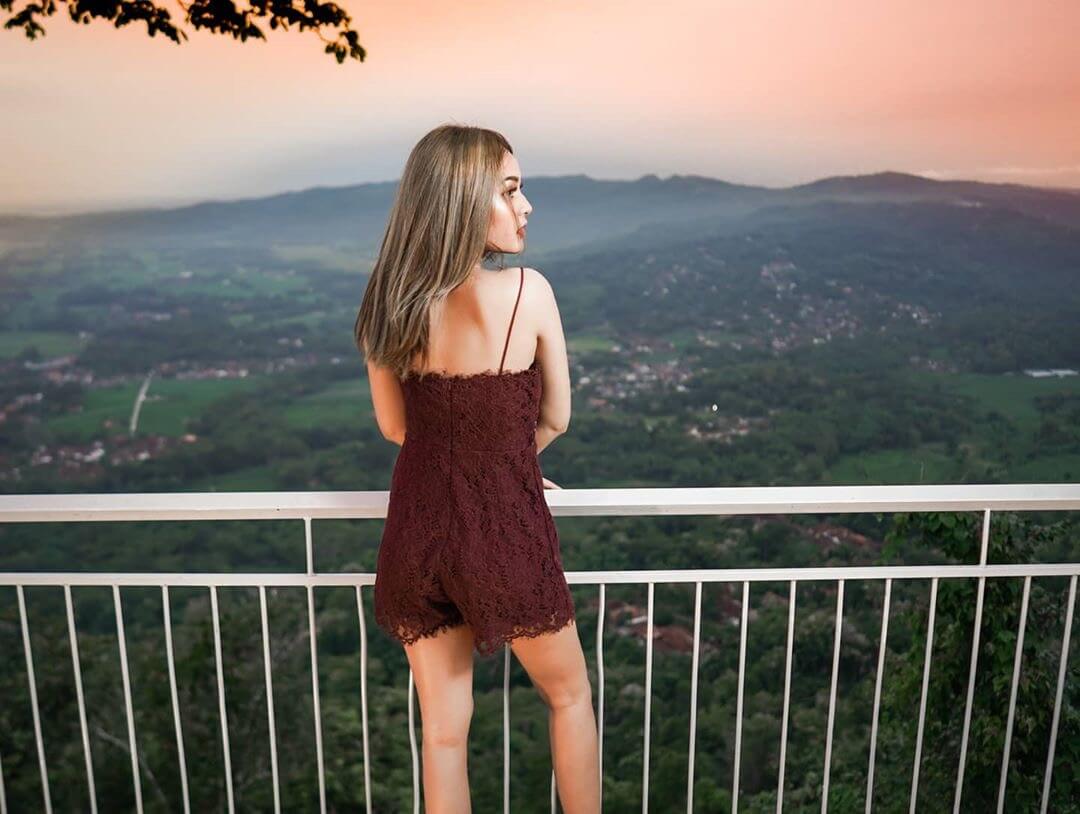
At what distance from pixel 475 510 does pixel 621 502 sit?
0.32 meters

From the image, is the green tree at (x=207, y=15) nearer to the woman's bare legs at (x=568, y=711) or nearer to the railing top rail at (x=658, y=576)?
the railing top rail at (x=658, y=576)

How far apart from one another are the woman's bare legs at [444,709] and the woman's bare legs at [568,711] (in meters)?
0.10

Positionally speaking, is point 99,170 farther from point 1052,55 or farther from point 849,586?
point 1052,55

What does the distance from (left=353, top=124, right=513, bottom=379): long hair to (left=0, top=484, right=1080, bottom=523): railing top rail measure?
426 millimetres

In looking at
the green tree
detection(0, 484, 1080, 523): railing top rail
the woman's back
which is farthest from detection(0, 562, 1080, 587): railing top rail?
the green tree

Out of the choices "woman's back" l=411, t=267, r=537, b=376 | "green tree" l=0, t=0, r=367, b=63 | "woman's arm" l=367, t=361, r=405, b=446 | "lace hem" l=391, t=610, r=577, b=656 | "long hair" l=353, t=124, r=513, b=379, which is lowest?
"lace hem" l=391, t=610, r=577, b=656

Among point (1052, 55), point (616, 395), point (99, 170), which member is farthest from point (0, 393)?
point (1052, 55)

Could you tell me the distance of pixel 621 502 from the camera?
5.42 ft

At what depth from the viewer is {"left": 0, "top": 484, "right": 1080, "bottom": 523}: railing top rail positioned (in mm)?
1653

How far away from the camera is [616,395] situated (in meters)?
9.48

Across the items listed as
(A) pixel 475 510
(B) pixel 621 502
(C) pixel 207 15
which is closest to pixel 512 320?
(A) pixel 475 510

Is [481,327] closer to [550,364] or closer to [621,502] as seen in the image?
[550,364]

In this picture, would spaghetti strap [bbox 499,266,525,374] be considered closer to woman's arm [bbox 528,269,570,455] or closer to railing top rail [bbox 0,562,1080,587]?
woman's arm [bbox 528,269,570,455]

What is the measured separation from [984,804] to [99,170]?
8538 millimetres
